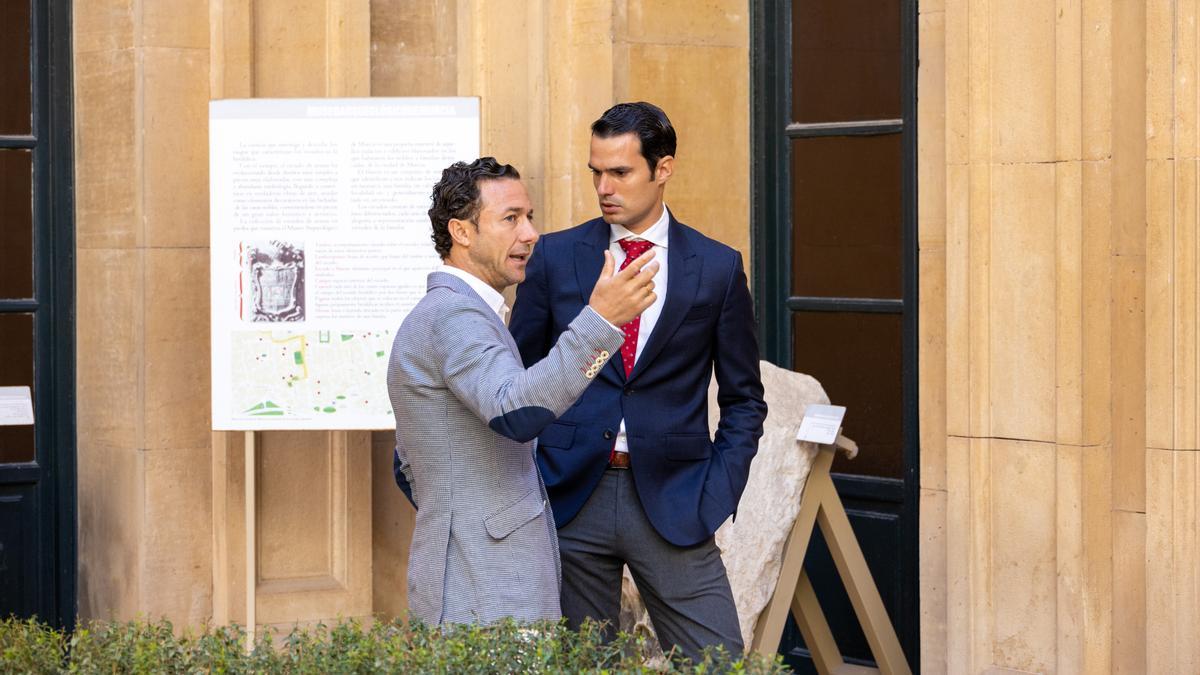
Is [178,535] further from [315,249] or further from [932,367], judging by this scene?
[932,367]

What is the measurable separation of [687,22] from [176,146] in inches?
75.9

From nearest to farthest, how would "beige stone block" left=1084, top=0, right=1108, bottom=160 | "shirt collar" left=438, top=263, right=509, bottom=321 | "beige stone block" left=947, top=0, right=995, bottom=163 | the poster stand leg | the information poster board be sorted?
"shirt collar" left=438, top=263, right=509, bottom=321 < "beige stone block" left=1084, top=0, right=1108, bottom=160 < "beige stone block" left=947, top=0, right=995, bottom=163 < the information poster board < the poster stand leg

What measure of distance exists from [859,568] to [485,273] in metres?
2.33

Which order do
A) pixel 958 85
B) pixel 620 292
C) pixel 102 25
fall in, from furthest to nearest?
pixel 102 25, pixel 958 85, pixel 620 292

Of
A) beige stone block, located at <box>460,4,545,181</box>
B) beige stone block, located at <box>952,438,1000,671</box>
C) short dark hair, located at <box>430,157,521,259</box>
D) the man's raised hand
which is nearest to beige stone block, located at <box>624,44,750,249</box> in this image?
beige stone block, located at <box>460,4,545,181</box>

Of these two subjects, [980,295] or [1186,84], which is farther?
[980,295]

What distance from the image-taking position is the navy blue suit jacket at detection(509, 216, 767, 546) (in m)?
3.98

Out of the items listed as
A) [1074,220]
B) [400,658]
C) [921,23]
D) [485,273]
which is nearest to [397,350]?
[485,273]

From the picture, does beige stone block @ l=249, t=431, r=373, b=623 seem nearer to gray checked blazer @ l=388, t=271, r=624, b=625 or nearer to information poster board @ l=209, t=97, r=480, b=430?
information poster board @ l=209, t=97, r=480, b=430

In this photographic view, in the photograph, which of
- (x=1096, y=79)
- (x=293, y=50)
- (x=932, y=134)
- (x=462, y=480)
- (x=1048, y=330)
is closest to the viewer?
(x=462, y=480)

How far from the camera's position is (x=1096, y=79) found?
16.0ft

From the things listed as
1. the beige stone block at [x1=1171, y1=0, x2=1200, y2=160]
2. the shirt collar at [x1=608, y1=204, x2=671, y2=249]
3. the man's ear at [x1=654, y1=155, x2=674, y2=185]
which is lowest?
the shirt collar at [x1=608, y1=204, x2=671, y2=249]

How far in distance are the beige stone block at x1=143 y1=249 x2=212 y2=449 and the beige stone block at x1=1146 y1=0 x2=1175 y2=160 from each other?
3351 mm

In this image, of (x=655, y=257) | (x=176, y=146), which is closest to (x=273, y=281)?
(x=176, y=146)
